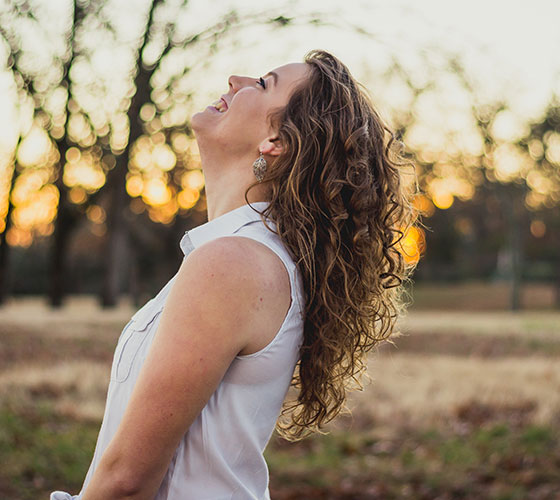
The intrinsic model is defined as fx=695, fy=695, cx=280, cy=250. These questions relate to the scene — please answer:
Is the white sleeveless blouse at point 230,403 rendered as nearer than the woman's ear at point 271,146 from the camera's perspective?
Yes

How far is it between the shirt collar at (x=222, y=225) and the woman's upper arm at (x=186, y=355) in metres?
0.19

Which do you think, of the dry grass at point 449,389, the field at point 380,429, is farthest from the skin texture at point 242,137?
the dry grass at point 449,389

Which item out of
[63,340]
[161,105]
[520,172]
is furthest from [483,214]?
[161,105]

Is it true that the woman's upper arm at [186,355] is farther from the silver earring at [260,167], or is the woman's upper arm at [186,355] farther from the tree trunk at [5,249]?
the tree trunk at [5,249]

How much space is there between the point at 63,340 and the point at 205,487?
375 inches

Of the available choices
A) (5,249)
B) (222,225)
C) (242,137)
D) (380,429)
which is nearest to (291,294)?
(222,225)

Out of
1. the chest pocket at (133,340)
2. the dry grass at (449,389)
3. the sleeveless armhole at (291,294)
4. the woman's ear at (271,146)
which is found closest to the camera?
the sleeveless armhole at (291,294)

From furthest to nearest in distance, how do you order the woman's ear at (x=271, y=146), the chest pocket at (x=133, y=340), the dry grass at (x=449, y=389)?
the dry grass at (x=449, y=389) < the woman's ear at (x=271, y=146) < the chest pocket at (x=133, y=340)

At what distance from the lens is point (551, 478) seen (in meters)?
5.86

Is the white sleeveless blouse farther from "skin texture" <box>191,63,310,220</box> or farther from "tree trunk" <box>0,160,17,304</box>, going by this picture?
"tree trunk" <box>0,160,17,304</box>

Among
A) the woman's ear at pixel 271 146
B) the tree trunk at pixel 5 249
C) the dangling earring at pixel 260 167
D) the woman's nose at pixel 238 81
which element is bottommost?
the tree trunk at pixel 5 249

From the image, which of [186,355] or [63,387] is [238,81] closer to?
[186,355]

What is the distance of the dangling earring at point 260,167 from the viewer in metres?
1.83

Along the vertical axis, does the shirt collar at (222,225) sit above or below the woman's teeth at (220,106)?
below
